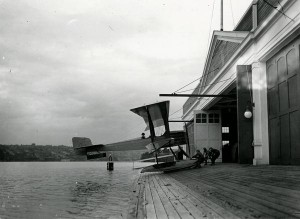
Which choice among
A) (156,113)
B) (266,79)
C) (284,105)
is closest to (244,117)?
(266,79)

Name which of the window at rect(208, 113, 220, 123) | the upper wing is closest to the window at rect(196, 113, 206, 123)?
the window at rect(208, 113, 220, 123)

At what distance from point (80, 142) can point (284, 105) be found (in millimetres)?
25976

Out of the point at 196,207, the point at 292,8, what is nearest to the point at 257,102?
the point at 292,8

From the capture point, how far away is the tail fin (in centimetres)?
3449

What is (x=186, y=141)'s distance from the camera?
2342 centimetres

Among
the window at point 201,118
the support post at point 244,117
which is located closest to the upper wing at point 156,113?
the support post at point 244,117

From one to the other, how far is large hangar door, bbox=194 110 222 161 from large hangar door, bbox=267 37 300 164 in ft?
40.7

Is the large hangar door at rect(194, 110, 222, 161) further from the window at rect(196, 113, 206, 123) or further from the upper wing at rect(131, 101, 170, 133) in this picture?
the upper wing at rect(131, 101, 170, 133)

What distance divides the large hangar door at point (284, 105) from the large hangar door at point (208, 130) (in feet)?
40.7

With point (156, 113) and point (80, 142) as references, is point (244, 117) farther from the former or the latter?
point (80, 142)

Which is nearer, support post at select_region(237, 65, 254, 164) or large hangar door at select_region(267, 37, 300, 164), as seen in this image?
large hangar door at select_region(267, 37, 300, 164)

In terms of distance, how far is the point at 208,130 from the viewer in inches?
1064

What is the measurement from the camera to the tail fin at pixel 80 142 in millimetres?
34494

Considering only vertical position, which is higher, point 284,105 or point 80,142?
point 284,105
